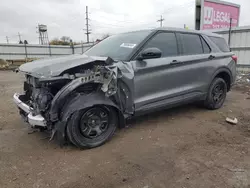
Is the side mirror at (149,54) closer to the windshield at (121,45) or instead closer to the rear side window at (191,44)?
the windshield at (121,45)

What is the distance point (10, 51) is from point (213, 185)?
20.5 m

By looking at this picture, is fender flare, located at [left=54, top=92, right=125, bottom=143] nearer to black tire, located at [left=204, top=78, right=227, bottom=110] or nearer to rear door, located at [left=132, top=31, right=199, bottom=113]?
rear door, located at [left=132, top=31, right=199, bottom=113]

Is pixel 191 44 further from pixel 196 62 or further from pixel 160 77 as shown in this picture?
pixel 160 77

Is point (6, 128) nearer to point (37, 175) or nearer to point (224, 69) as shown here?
point (37, 175)

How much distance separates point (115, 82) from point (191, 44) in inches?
84.2

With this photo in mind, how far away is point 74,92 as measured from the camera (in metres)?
2.77

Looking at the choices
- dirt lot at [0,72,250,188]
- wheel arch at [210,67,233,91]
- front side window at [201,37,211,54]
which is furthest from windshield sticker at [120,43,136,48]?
wheel arch at [210,67,233,91]

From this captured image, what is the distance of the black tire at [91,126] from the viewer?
2719mm

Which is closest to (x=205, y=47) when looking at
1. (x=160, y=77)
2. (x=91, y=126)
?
(x=160, y=77)

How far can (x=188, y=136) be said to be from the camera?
337 centimetres

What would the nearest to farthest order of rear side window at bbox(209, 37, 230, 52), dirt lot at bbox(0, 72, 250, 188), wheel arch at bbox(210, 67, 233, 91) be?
dirt lot at bbox(0, 72, 250, 188) < wheel arch at bbox(210, 67, 233, 91) < rear side window at bbox(209, 37, 230, 52)

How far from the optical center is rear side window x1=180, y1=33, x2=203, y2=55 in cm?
400

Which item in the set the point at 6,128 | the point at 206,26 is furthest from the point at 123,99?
the point at 206,26

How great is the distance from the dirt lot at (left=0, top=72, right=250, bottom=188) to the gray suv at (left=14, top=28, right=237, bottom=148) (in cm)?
33
